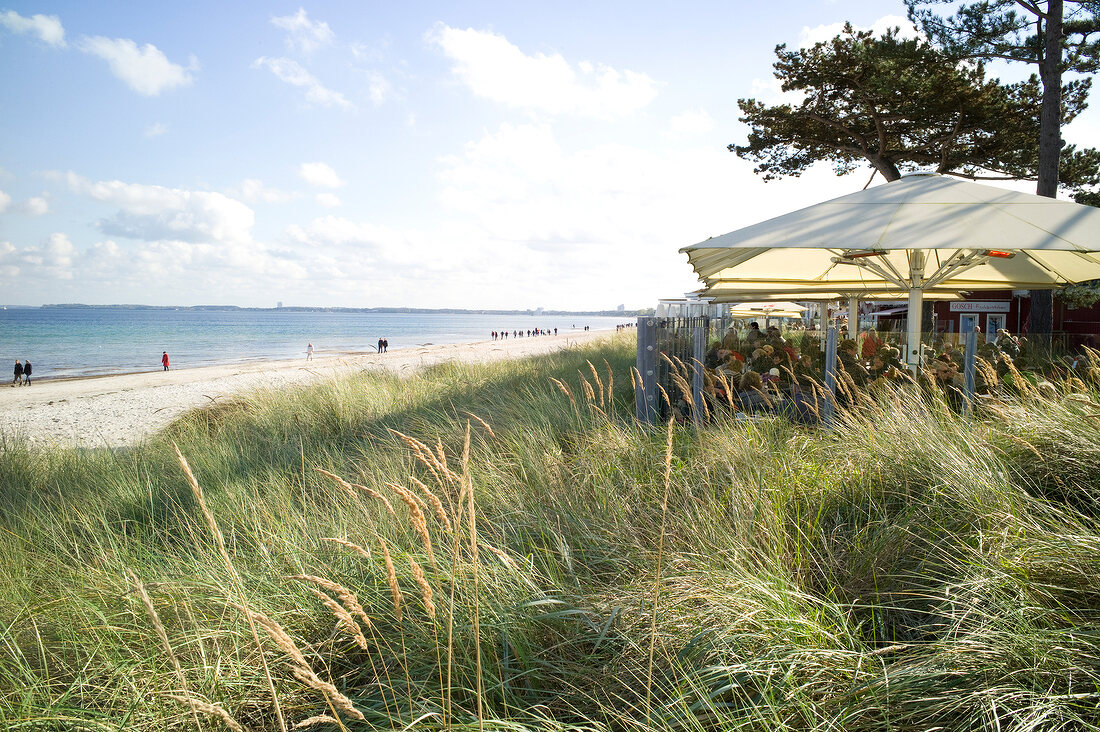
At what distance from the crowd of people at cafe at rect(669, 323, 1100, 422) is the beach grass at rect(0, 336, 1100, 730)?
0.82m

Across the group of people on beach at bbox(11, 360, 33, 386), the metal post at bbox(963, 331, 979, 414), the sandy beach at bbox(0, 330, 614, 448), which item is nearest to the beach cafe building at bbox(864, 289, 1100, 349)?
the metal post at bbox(963, 331, 979, 414)

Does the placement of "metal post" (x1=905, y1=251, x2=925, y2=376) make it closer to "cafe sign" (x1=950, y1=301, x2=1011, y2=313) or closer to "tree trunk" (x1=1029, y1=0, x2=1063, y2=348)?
"tree trunk" (x1=1029, y1=0, x2=1063, y2=348)

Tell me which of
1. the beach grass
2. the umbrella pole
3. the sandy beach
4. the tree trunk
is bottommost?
the sandy beach

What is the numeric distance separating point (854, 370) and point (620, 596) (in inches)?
146

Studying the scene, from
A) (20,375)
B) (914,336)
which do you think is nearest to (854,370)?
(914,336)

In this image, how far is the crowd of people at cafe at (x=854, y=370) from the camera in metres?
4.59

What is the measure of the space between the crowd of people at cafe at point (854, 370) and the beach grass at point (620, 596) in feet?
2.68

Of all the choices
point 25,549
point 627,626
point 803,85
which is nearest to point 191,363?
point 803,85

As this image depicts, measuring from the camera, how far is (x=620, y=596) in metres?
2.06

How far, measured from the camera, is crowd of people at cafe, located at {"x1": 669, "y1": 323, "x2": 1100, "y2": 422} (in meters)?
4.59

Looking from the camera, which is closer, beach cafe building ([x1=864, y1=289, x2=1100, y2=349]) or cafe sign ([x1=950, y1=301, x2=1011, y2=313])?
beach cafe building ([x1=864, y1=289, x2=1100, y2=349])

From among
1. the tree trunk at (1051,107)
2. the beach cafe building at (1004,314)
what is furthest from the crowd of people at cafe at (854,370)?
the beach cafe building at (1004,314)

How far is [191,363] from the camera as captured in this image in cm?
3431

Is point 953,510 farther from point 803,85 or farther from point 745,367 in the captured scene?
point 803,85
